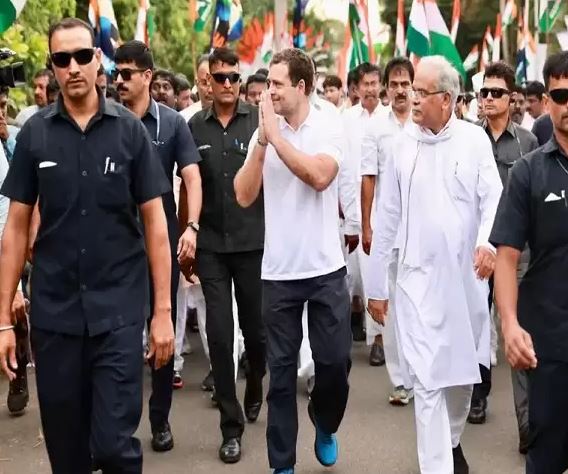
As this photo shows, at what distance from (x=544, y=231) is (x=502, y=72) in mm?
3087

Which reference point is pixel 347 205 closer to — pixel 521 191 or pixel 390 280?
pixel 390 280

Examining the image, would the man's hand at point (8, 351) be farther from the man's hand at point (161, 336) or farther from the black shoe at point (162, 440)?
the black shoe at point (162, 440)

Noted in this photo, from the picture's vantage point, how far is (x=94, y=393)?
15.3 feet

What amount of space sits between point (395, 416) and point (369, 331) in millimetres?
1674

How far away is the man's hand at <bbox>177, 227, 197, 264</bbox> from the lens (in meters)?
6.41

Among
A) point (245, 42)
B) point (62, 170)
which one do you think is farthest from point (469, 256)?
point (245, 42)

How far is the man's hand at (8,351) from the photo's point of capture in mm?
4719

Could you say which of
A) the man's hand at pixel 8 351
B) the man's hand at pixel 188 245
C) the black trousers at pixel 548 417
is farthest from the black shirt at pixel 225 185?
the black trousers at pixel 548 417

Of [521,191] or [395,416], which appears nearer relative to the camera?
[521,191]

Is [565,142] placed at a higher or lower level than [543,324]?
higher

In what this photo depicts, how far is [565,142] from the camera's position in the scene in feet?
14.9

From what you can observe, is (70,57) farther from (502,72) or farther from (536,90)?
(536,90)

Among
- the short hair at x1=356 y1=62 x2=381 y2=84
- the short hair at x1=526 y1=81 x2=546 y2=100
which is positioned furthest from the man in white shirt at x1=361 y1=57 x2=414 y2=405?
the short hair at x1=526 y1=81 x2=546 y2=100

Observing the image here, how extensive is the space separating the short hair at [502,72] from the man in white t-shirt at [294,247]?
1802 millimetres
